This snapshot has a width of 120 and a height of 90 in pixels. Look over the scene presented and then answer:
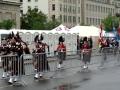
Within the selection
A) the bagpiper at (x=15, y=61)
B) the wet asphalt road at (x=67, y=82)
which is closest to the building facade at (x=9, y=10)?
the wet asphalt road at (x=67, y=82)

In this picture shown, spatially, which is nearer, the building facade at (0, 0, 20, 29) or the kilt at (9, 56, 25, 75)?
the kilt at (9, 56, 25, 75)

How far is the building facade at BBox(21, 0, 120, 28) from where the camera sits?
119 metres

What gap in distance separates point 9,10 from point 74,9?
172ft

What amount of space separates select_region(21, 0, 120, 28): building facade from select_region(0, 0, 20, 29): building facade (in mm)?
39888

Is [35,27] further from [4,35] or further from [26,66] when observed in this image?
[26,66]

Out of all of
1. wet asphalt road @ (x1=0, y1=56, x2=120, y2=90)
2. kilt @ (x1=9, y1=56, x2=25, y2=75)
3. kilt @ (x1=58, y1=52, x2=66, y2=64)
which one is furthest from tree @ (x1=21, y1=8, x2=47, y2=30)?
kilt @ (x1=9, y1=56, x2=25, y2=75)

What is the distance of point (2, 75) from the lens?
19281 mm

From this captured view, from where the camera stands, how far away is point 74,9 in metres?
126

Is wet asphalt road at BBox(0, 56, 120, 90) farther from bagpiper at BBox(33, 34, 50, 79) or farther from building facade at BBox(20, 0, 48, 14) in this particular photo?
building facade at BBox(20, 0, 48, 14)

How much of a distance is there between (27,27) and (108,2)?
64.4 m

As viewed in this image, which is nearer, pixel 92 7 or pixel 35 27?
pixel 35 27

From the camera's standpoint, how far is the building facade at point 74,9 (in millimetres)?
118938

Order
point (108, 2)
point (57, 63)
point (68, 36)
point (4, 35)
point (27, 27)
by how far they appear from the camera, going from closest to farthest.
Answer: point (57, 63) < point (4, 35) < point (68, 36) < point (27, 27) < point (108, 2)

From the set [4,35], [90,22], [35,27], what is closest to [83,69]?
[4,35]
